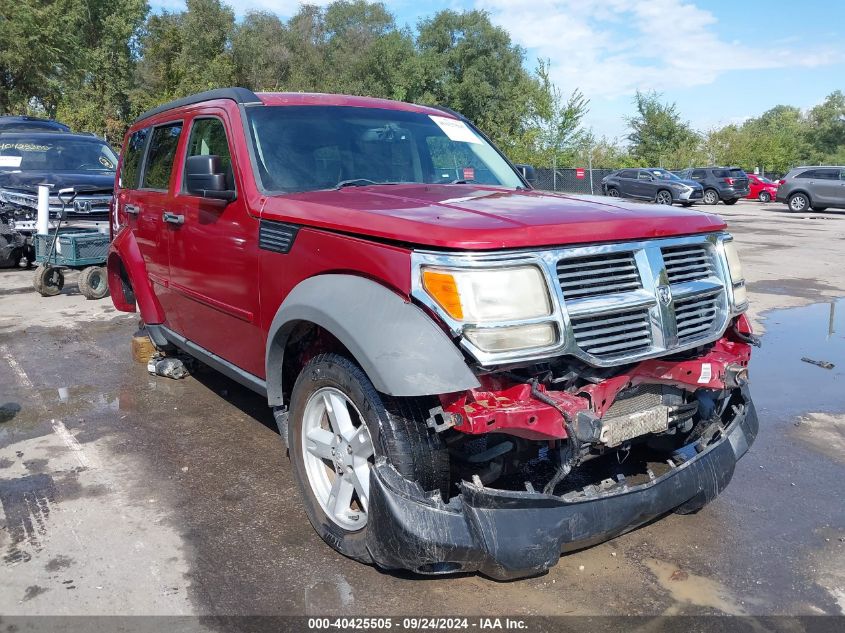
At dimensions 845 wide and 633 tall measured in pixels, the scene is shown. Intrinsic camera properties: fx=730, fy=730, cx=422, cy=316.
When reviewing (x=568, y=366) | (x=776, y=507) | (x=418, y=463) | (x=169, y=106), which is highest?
(x=169, y=106)

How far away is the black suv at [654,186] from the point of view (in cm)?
2833

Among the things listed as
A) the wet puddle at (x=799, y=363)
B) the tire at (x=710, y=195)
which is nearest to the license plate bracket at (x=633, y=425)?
the wet puddle at (x=799, y=363)

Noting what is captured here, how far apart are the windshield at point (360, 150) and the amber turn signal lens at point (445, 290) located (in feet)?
4.44

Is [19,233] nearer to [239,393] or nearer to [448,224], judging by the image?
[239,393]

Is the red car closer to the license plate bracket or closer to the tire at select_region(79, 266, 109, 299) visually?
the tire at select_region(79, 266, 109, 299)

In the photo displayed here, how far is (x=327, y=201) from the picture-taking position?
338 centimetres

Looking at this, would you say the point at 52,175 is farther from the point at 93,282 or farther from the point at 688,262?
the point at 688,262

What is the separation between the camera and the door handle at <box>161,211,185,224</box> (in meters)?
4.50

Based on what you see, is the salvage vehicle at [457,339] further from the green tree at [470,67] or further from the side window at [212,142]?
the green tree at [470,67]

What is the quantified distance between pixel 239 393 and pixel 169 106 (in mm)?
2130

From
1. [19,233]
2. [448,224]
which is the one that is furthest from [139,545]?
[19,233]

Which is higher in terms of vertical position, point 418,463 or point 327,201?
point 327,201

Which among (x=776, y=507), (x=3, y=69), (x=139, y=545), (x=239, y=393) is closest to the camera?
(x=139, y=545)

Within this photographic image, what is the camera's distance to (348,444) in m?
3.06
